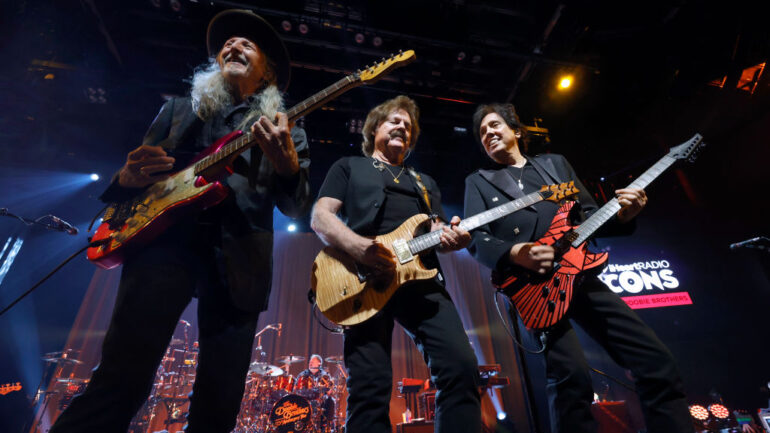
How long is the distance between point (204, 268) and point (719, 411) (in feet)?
30.7

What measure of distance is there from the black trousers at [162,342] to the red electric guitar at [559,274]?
1803mm

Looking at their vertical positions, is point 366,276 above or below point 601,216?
below

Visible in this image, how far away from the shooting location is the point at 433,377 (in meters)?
1.88

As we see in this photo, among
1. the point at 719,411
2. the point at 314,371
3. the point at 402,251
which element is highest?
the point at 402,251

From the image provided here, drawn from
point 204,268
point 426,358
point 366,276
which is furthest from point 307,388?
point 204,268

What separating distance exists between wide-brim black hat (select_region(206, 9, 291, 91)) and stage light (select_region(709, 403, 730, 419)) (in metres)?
9.46

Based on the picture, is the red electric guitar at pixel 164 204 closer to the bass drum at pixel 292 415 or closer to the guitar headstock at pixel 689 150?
the guitar headstock at pixel 689 150

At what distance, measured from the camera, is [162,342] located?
1.44 metres

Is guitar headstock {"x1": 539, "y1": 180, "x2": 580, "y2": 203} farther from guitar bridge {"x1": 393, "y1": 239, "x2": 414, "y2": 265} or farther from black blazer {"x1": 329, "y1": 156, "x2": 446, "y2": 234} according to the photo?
guitar bridge {"x1": 393, "y1": 239, "x2": 414, "y2": 265}

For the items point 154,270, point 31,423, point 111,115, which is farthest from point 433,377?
point 31,423

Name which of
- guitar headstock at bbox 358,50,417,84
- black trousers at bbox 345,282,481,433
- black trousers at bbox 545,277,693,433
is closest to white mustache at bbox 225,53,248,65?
guitar headstock at bbox 358,50,417,84

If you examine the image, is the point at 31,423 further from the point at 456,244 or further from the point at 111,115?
the point at 456,244

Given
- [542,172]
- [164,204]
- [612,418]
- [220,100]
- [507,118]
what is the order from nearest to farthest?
[164,204]
[220,100]
[542,172]
[507,118]
[612,418]

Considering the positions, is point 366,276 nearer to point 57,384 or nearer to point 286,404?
point 286,404
